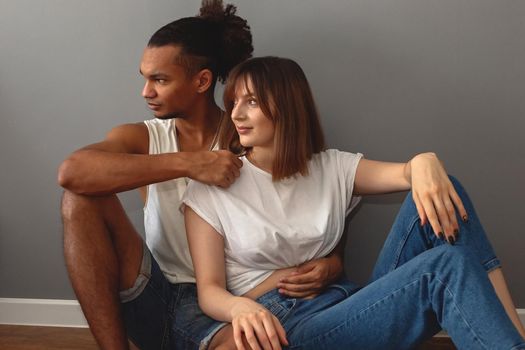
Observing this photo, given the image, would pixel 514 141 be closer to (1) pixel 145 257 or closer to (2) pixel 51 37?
(1) pixel 145 257

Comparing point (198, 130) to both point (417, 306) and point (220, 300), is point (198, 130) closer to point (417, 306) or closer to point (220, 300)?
point (220, 300)

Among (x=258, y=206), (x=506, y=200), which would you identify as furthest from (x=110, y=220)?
(x=506, y=200)

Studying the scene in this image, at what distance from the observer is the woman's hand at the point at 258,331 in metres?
1.18

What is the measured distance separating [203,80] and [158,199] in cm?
34

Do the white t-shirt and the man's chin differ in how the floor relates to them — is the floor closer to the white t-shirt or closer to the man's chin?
the white t-shirt

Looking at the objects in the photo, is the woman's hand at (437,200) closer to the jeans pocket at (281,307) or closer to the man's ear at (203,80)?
the jeans pocket at (281,307)

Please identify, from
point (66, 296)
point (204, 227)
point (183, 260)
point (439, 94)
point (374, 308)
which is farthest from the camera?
point (66, 296)

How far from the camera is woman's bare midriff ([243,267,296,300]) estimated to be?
58.5 inches

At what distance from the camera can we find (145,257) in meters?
1.54

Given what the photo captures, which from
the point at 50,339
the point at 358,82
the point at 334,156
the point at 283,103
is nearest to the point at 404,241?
the point at 334,156

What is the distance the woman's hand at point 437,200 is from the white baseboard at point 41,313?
1286 mm

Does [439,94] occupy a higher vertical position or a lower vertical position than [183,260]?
higher

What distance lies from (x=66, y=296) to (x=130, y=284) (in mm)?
744

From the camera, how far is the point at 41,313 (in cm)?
216
